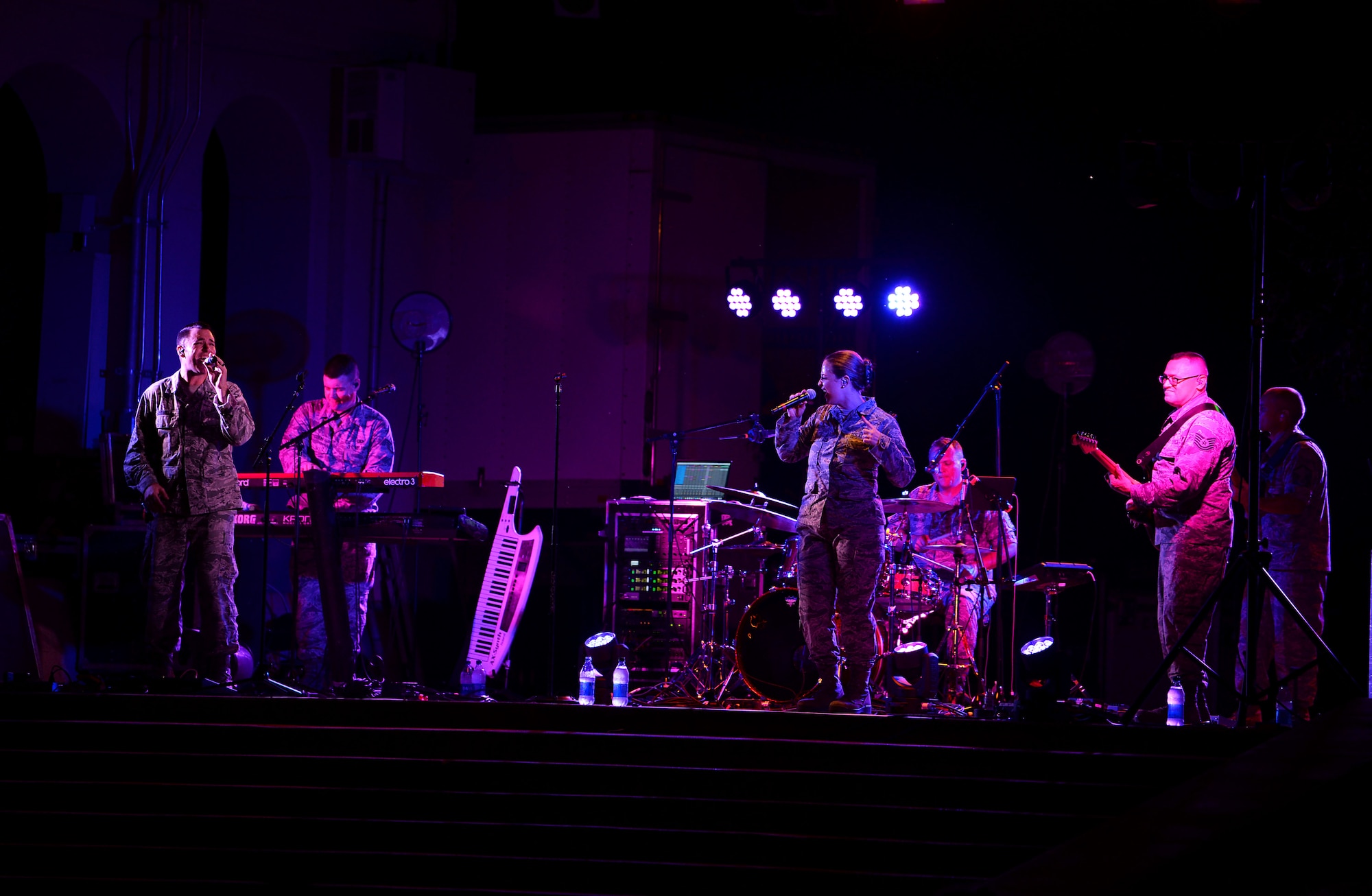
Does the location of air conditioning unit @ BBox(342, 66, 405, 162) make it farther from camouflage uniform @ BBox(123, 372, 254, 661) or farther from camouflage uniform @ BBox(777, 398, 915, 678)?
camouflage uniform @ BBox(777, 398, 915, 678)

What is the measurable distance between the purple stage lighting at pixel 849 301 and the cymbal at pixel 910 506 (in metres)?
3.49

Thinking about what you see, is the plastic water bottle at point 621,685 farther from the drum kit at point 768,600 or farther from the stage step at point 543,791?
the stage step at point 543,791

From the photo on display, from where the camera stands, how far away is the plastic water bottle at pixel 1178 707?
681 centimetres

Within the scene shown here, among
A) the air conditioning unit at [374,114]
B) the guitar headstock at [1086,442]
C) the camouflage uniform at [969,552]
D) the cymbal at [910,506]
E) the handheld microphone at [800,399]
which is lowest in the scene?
the camouflage uniform at [969,552]

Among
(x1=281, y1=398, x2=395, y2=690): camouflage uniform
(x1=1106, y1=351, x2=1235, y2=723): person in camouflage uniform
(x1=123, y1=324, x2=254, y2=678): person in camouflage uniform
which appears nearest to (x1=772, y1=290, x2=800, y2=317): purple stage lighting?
(x1=281, y1=398, x2=395, y2=690): camouflage uniform

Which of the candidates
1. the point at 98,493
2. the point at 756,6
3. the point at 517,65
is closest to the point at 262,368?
the point at 98,493

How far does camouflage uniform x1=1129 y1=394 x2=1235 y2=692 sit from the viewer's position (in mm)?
6969

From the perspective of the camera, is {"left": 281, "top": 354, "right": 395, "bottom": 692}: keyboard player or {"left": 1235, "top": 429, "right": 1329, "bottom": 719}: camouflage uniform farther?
{"left": 281, "top": 354, "right": 395, "bottom": 692}: keyboard player

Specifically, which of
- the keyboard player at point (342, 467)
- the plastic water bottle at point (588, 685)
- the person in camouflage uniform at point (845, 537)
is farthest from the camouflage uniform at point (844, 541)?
the keyboard player at point (342, 467)

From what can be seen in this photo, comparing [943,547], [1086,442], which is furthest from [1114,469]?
[943,547]

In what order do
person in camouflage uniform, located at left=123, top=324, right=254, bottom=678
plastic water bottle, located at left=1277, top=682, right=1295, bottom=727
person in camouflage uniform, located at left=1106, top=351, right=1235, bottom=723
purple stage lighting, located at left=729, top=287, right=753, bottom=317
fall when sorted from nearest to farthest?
plastic water bottle, located at left=1277, top=682, right=1295, bottom=727, person in camouflage uniform, located at left=1106, top=351, right=1235, bottom=723, person in camouflage uniform, located at left=123, top=324, right=254, bottom=678, purple stage lighting, located at left=729, top=287, right=753, bottom=317

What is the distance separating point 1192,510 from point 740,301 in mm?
5033

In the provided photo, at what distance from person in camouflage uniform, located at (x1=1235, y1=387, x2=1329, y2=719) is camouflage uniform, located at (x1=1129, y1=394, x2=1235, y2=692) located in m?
0.81

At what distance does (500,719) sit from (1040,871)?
Answer: 12.7ft
